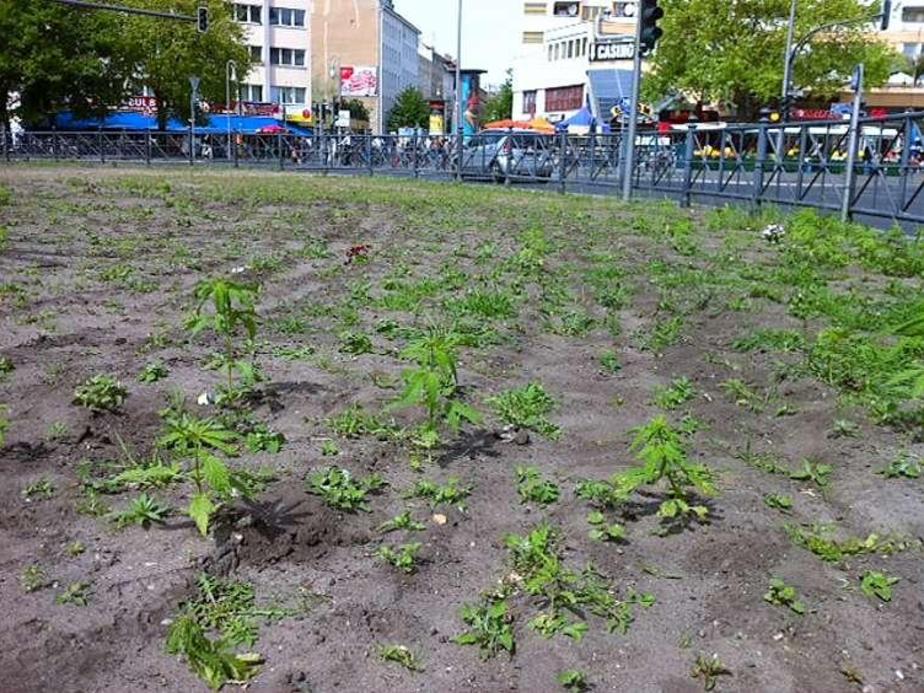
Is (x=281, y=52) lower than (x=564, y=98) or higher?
higher

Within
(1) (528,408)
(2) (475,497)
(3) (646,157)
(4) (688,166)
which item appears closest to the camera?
(2) (475,497)

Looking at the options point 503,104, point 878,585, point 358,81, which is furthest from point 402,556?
point 503,104

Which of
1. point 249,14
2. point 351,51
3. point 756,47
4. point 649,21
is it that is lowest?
point 649,21

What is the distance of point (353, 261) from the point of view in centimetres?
921

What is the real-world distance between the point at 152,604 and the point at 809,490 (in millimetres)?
2521

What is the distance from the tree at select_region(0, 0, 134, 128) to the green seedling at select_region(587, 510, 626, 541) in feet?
174

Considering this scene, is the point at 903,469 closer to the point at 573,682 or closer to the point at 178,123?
the point at 573,682

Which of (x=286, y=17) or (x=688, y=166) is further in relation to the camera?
(x=286, y=17)

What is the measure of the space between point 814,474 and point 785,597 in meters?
1.12

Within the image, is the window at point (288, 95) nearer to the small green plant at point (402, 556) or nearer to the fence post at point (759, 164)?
the fence post at point (759, 164)

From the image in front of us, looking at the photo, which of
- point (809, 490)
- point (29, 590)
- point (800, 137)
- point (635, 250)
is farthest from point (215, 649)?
point (800, 137)

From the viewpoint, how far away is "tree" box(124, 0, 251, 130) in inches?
2154

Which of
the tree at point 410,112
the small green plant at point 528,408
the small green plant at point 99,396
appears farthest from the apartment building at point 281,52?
the small green plant at point 99,396

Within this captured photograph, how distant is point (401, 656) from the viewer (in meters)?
2.60
